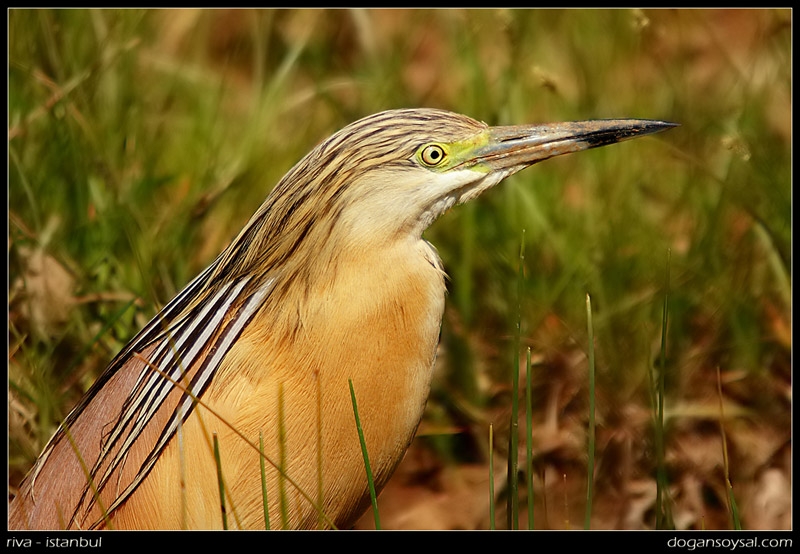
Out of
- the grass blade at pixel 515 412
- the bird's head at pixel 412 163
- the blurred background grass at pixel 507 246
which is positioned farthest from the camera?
the blurred background grass at pixel 507 246

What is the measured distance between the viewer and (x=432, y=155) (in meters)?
2.06

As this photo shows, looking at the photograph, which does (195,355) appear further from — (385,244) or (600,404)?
(600,404)

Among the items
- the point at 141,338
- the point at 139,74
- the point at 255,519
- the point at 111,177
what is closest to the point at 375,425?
the point at 255,519

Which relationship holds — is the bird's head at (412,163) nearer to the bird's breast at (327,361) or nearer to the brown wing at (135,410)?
the bird's breast at (327,361)

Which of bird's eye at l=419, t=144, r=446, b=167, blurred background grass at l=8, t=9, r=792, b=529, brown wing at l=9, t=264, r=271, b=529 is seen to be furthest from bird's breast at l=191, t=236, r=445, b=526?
blurred background grass at l=8, t=9, r=792, b=529

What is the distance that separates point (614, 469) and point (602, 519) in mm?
157

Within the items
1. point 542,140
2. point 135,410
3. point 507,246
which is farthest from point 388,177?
point 507,246

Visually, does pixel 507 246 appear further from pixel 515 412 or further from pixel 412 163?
pixel 515 412

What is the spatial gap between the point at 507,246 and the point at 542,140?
119 cm

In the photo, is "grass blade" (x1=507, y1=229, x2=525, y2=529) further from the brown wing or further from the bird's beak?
the brown wing

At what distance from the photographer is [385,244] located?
6.66ft

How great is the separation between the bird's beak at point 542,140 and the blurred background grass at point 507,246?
1.35ft

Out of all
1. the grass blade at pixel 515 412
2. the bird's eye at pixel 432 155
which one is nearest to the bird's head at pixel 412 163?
the bird's eye at pixel 432 155

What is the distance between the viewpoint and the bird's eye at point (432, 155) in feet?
6.70
